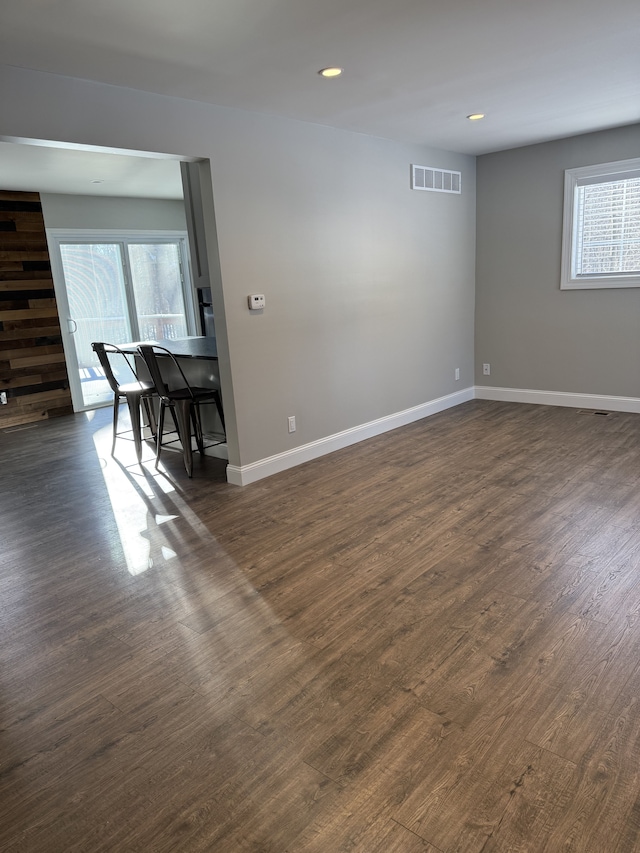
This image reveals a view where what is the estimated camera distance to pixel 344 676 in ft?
6.84

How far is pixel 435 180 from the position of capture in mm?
5457

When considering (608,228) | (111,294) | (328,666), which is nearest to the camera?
(328,666)

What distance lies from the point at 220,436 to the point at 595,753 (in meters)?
3.73

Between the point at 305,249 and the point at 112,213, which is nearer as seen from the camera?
the point at 305,249

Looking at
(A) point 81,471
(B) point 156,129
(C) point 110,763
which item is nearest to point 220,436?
(A) point 81,471

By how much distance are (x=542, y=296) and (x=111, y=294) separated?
5305 mm

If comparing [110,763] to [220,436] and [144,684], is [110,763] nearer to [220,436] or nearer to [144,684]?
[144,684]

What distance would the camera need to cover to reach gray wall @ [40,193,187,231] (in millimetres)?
6801

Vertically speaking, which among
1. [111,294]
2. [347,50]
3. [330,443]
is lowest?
[330,443]

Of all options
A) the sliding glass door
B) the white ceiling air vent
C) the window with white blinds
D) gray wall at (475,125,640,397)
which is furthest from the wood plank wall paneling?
the window with white blinds

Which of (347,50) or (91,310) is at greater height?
(347,50)

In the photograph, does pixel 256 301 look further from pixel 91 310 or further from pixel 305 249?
pixel 91 310

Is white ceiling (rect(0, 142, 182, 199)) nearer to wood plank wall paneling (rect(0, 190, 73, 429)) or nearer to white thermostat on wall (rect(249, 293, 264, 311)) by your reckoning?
wood plank wall paneling (rect(0, 190, 73, 429))

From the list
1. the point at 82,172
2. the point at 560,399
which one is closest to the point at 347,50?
the point at 82,172
